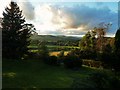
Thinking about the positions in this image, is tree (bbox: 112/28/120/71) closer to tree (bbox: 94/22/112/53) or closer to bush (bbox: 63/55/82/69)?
bush (bbox: 63/55/82/69)

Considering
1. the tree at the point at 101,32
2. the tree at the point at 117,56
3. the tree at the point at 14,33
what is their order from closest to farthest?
1. the tree at the point at 117,56
2. the tree at the point at 14,33
3. the tree at the point at 101,32

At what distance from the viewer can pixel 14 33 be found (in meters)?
41.1

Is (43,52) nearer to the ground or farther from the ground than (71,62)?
farther from the ground

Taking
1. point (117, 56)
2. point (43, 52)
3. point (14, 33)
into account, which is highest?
point (14, 33)

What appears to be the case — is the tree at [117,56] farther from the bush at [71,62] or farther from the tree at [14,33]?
the tree at [14,33]

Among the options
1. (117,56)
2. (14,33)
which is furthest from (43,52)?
(117,56)

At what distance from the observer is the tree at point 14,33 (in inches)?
1588

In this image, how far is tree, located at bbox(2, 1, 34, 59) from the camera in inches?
1588

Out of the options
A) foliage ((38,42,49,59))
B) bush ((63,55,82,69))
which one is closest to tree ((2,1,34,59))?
foliage ((38,42,49,59))

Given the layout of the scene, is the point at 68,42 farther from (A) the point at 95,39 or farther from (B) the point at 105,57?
(B) the point at 105,57

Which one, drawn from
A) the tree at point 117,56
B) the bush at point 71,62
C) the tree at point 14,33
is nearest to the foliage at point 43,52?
the tree at point 14,33

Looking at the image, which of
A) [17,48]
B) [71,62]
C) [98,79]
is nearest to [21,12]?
[17,48]

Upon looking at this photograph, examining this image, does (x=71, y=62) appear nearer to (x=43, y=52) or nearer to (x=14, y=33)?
(x=43, y=52)

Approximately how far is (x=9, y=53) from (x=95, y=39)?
24.6 metres
